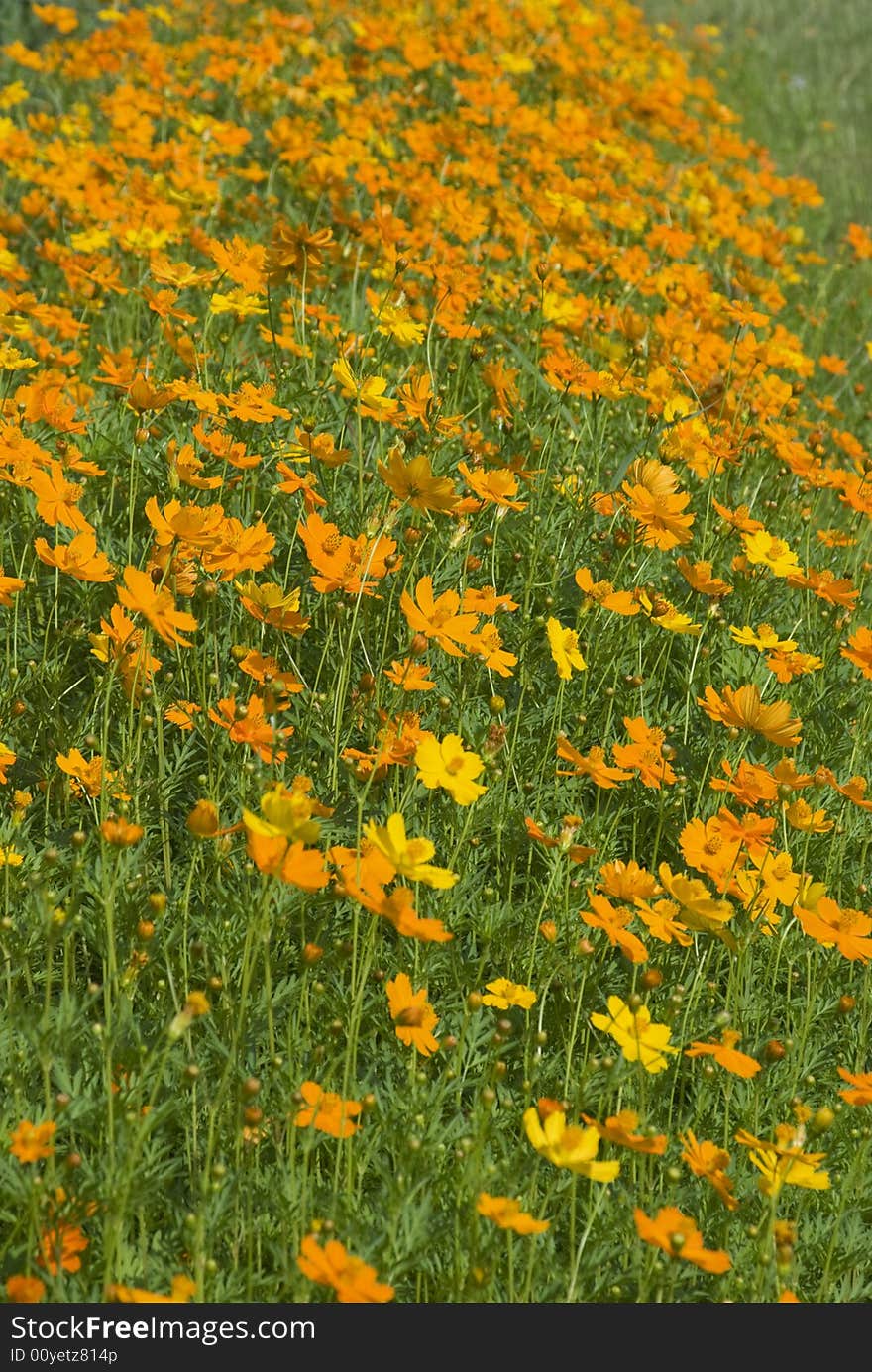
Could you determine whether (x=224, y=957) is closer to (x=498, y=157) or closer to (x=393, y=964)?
(x=393, y=964)

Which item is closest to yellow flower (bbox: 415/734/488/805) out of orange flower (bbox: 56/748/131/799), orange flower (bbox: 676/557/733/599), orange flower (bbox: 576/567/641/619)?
orange flower (bbox: 56/748/131/799)

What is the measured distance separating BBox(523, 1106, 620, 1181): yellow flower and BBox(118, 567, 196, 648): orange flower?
34.0 inches

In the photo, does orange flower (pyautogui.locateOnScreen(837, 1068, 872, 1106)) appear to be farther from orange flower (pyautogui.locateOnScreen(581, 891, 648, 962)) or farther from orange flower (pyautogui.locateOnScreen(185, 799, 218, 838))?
orange flower (pyautogui.locateOnScreen(185, 799, 218, 838))

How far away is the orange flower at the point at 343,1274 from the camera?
4.39 feet

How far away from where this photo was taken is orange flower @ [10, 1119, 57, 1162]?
1450mm

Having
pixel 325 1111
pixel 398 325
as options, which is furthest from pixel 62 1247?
pixel 398 325

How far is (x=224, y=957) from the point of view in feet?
6.31

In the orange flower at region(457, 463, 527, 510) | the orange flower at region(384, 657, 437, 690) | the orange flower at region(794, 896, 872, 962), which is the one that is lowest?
the orange flower at region(794, 896, 872, 962)

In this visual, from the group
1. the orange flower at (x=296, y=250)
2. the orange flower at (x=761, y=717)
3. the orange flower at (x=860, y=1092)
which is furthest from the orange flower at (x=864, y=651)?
the orange flower at (x=296, y=250)

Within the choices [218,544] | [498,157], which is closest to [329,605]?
[218,544]

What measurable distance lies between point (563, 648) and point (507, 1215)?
1.11 meters

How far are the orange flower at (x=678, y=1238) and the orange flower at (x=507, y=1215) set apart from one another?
108 mm

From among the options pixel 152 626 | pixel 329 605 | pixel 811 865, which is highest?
pixel 152 626

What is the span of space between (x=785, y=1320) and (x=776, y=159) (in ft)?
25.7
